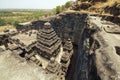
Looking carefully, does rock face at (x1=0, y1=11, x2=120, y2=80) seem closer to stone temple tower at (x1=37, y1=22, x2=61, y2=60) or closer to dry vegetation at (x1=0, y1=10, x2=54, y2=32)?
stone temple tower at (x1=37, y1=22, x2=61, y2=60)

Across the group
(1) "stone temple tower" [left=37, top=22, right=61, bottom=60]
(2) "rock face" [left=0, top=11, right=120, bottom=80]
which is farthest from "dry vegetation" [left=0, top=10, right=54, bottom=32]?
(1) "stone temple tower" [left=37, top=22, right=61, bottom=60]

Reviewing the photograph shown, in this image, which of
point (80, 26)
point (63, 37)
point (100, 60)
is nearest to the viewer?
point (100, 60)

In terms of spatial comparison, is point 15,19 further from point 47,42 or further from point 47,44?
point 47,44

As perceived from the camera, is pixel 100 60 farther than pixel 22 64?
No

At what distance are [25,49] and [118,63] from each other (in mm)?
15526

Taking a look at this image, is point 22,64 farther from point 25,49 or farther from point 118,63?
point 25,49

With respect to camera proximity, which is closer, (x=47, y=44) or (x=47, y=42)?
(x=47, y=44)

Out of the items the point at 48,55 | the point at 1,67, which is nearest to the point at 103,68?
the point at 1,67

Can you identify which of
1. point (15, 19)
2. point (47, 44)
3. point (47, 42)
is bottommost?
point (15, 19)

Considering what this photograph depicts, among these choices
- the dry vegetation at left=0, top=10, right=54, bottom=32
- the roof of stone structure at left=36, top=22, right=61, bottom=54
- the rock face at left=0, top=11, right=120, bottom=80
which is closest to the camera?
the rock face at left=0, top=11, right=120, bottom=80

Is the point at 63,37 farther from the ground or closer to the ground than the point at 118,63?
closer to the ground

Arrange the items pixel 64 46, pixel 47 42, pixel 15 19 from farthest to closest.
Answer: pixel 15 19
pixel 64 46
pixel 47 42

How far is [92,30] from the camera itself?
8.16m

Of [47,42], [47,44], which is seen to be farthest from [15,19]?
[47,44]
